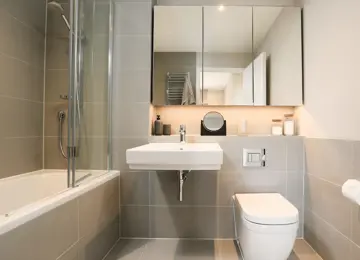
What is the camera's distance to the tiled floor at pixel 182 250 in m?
1.61

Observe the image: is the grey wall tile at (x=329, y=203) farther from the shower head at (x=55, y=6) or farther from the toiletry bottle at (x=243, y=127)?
the shower head at (x=55, y=6)

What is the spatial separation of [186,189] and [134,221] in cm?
48

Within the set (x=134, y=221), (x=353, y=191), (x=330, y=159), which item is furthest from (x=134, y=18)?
(x=353, y=191)

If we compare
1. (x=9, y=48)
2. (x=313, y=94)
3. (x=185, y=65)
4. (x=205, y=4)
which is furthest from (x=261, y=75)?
(x=9, y=48)

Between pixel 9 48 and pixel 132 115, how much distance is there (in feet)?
3.26

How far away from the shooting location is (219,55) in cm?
201

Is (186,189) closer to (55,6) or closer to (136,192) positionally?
(136,192)

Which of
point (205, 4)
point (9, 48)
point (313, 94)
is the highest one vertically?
point (205, 4)

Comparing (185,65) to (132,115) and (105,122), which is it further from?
(105,122)

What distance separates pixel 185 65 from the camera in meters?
2.01

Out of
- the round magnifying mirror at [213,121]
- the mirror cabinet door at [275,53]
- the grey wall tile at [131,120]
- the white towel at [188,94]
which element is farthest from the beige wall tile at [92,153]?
the mirror cabinet door at [275,53]

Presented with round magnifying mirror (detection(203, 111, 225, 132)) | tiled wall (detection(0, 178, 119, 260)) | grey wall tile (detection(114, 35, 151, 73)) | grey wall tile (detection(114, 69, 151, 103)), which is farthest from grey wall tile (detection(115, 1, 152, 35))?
tiled wall (detection(0, 178, 119, 260))

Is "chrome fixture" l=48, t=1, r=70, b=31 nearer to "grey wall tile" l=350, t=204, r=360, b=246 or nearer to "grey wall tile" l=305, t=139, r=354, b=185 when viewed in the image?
"grey wall tile" l=305, t=139, r=354, b=185

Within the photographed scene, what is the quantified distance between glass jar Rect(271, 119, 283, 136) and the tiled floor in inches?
33.9
